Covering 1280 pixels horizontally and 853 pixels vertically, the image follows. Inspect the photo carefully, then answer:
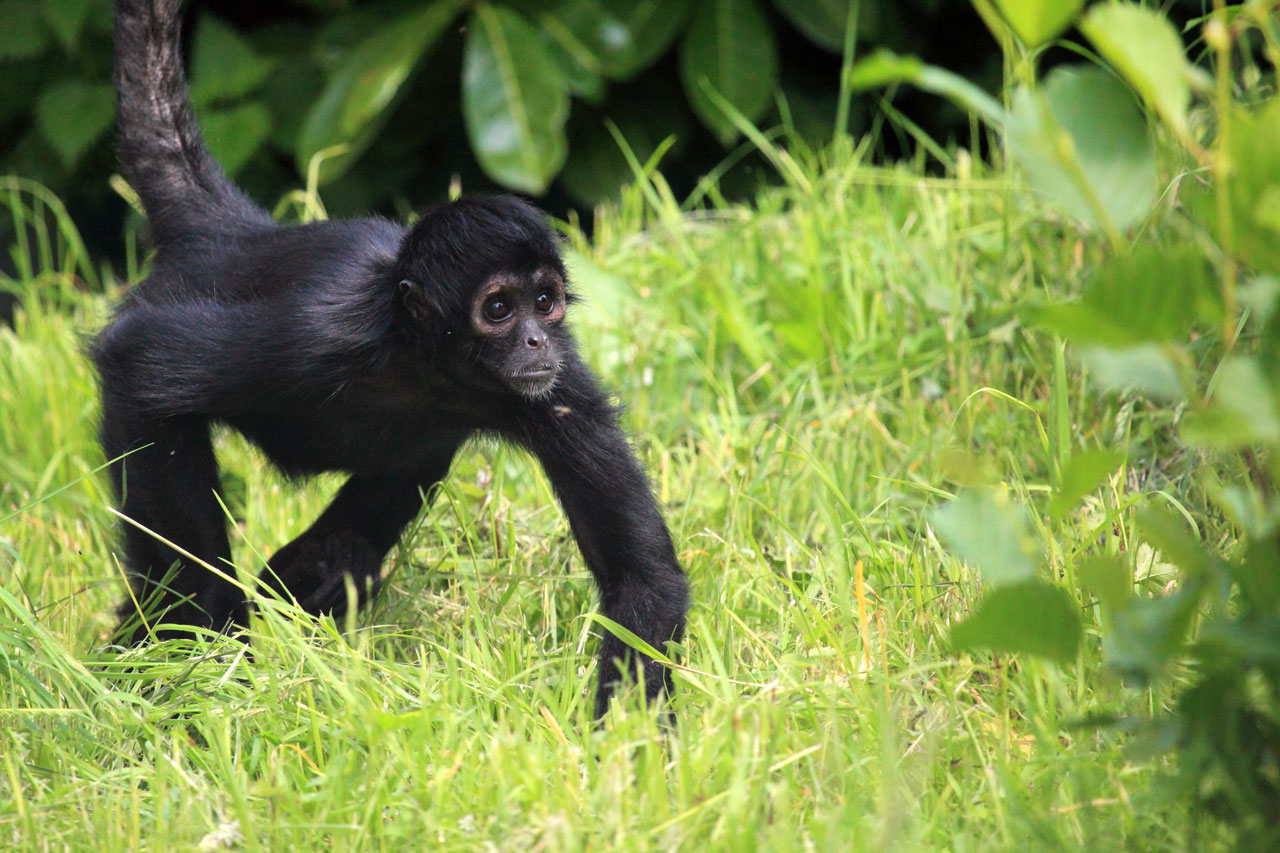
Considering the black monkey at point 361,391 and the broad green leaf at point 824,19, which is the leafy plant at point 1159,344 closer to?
the black monkey at point 361,391

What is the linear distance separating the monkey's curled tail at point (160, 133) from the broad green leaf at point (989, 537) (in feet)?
9.05

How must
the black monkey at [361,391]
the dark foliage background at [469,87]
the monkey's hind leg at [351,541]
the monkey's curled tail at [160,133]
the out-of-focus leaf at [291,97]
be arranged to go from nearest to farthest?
the black monkey at [361,391] < the monkey's hind leg at [351,541] < the monkey's curled tail at [160,133] < the dark foliage background at [469,87] < the out-of-focus leaf at [291,97]

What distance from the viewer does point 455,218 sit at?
10.3ft

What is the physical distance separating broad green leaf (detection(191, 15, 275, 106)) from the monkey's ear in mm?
3682

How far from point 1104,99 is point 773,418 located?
8.28ft

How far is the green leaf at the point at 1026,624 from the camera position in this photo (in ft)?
5.18

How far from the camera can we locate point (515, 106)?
5.86 meters

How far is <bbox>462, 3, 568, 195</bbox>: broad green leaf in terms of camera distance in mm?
5801

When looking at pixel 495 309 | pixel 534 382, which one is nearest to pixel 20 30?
pixel 495 309

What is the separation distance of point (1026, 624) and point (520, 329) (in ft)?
6.06

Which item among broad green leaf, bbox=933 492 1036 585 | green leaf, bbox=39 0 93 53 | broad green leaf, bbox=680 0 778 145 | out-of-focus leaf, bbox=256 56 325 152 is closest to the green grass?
broad green leaf, bbox=933 492 1036 585

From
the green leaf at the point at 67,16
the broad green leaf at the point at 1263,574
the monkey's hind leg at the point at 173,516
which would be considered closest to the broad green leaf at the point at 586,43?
the green leaf at the point at 67,16

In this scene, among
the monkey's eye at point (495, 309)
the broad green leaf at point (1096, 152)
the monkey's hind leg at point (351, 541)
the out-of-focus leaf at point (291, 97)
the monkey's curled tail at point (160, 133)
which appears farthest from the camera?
the out-of-focus leaf at point (291, 97)

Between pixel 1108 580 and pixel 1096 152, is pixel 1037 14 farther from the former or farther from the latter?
pixel 1108 580
